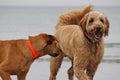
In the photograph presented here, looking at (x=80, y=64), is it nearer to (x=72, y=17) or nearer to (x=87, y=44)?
(x=87, y=44)

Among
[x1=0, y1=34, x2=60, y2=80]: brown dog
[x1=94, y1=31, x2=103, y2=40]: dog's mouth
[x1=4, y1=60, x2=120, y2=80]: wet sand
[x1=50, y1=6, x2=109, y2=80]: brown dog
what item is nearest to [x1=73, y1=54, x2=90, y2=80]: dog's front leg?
[x1=50, y1=6, x2=109, y2=80]: brown dog

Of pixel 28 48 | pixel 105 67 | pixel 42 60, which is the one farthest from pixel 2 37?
pixel 28 48

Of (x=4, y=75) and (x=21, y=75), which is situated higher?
(x=4, y=75)

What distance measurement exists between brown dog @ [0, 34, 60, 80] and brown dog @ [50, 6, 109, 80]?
1.16 feet

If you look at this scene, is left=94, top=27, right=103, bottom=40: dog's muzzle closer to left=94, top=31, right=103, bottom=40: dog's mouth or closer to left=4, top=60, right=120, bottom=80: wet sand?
left=94, top=31, right=103, bottom=40: dog's mouth

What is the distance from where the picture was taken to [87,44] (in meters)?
7.91

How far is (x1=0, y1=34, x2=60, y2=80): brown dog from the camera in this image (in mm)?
7754

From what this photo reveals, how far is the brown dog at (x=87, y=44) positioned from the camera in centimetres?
759

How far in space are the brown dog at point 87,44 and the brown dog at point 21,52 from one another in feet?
1.16

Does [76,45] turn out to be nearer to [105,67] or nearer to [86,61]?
[86,61]

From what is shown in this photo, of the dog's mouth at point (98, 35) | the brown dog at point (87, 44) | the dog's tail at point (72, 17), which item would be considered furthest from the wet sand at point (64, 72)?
the dog's mouth at point (98, 35)

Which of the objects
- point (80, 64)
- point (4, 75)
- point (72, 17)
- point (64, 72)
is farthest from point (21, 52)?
point (64, 72)

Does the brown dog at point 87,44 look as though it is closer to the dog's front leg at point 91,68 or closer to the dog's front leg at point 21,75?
the dog's front leg at point 91,68

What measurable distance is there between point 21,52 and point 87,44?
98 centimetres
